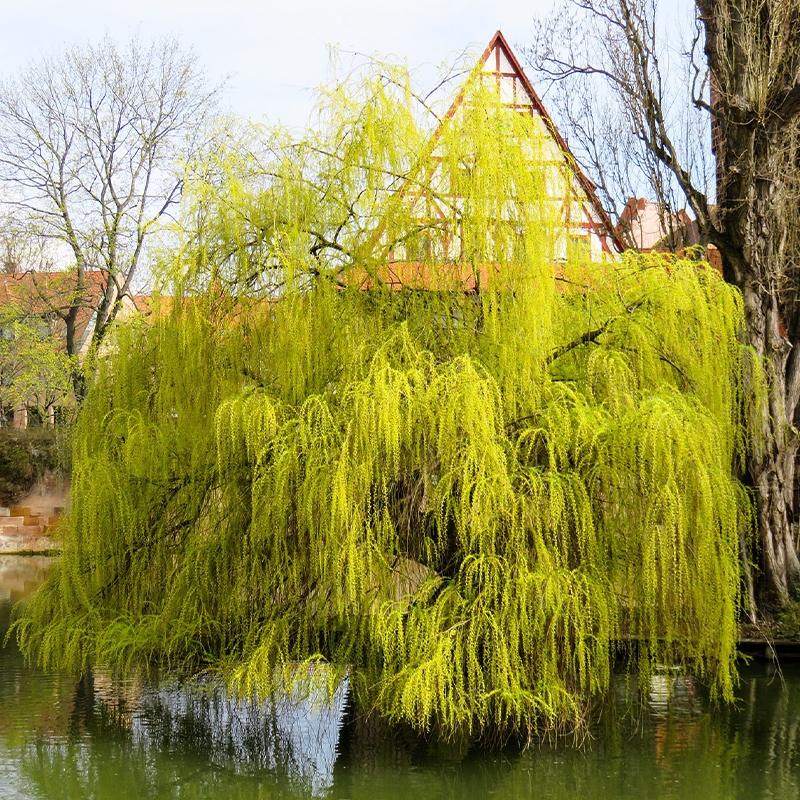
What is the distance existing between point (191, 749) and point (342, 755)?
1.02 m

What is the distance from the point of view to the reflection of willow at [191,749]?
676 cm

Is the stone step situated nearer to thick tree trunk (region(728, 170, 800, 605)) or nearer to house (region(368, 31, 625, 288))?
thick tree trunk (region(728, 170, 800, 605))

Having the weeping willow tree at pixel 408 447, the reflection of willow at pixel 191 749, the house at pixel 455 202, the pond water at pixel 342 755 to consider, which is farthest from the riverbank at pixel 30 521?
the house at pixel 455 202

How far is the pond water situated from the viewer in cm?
665

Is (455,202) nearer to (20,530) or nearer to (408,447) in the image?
(408,447)

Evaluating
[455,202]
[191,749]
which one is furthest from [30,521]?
[455,202]

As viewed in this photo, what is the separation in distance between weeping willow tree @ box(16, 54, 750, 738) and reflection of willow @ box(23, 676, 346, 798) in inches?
22.0

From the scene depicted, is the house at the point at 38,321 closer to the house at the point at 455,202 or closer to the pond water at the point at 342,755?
the pond water at the point at 342,755

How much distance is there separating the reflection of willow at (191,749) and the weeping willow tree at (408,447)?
56 cm

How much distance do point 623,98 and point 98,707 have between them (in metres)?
9.21

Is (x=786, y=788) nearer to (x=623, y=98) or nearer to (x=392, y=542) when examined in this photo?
(x=392, y=542)

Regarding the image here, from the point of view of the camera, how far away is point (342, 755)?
285 inches

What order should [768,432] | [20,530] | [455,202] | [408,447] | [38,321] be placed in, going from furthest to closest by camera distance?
[38,321]
[20,530]
[768,432]
[455,202]
[408,447]

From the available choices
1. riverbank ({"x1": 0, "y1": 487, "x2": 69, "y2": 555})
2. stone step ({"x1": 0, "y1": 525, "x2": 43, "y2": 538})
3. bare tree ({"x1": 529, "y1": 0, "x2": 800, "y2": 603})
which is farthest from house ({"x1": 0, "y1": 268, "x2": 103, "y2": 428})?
bare tree ({"x1": 529, "y1": 0, "x2": 800, "y2": 603})
